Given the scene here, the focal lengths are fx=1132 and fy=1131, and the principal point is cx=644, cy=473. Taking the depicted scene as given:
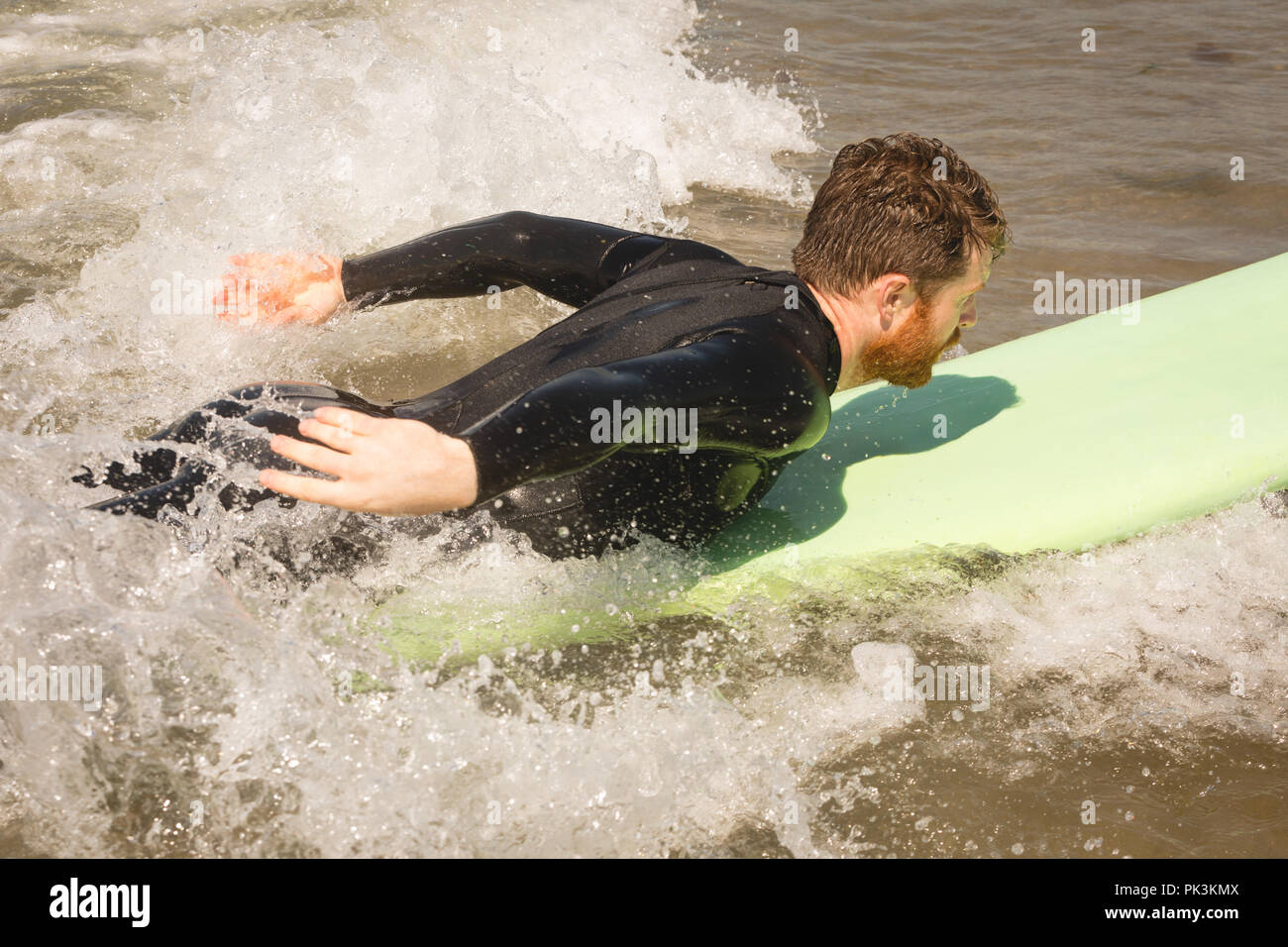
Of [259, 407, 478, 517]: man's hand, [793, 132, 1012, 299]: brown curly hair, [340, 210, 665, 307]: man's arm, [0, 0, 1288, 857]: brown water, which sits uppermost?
[793, 132, 1012, 299]: brown curly hair

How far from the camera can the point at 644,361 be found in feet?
5.98

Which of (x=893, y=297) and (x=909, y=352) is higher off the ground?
(x=893, y=297)

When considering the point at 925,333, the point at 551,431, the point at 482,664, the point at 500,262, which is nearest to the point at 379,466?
the point at 551,431

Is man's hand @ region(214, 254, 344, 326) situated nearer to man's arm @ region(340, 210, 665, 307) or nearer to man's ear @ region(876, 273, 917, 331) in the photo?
man's arm @ region(340, 210, 665, 307)

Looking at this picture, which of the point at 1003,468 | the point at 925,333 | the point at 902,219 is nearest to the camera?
the point at 902,219

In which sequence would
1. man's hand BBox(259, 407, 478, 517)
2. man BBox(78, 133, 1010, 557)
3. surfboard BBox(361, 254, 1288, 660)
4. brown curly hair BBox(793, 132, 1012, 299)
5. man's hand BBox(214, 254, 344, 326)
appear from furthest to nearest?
1. man's hand BBox(214, 254, 344, 326)
2. surfboard BBox(361, 254, 1288, 660)
3. brown curly hair BBox(793, 132, 1012, 299)
4. man BBox(78, 133, 1010, 557)
5. man's hand BBox(259, 407, 478, 517)

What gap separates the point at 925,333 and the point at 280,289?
1.42 meters

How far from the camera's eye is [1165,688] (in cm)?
233

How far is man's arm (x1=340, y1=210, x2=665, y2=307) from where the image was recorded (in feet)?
8.38

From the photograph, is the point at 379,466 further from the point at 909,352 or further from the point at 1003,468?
the point at 1003,468

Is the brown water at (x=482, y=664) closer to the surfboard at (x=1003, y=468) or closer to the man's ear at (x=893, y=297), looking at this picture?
the surfboard at (x=1003, y=468)

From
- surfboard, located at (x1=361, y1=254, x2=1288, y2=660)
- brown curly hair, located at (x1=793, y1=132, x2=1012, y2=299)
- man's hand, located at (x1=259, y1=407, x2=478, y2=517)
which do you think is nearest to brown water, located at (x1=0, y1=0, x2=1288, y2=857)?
surfboard, located at (x1=361, y1=254, x2=1288, y2=660)

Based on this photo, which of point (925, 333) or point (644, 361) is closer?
point (644, 361)
